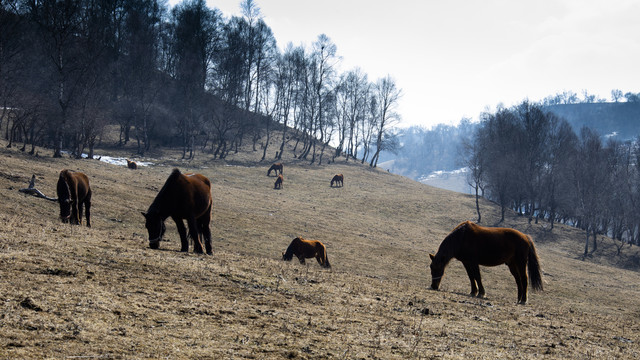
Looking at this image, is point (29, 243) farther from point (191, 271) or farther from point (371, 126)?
point (371, 126)

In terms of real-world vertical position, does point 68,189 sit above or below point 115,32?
below

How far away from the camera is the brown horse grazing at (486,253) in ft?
41.8

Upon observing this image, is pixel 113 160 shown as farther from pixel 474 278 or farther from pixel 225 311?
pixel 225 311

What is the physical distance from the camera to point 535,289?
43.1 ft

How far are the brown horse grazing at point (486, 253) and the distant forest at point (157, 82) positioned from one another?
30.3 m

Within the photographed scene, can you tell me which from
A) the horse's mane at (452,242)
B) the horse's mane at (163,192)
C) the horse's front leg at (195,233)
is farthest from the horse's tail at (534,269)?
the horse's mane at (163,192)

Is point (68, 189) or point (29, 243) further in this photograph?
point (68, 189)

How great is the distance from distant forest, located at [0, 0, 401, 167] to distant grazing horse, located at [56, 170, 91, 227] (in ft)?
62.2

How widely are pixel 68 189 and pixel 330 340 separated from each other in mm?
12934

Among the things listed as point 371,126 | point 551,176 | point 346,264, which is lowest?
point 346,264

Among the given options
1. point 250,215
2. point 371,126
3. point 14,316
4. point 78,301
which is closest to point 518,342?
point 78,301

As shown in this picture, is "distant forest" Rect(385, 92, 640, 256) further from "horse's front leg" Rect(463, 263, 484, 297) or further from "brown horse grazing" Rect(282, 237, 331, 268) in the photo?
"horse's front leg" Rect(463, 263, 484, 297)

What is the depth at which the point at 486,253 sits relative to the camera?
12.7 meters

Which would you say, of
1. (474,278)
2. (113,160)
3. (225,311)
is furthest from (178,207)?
(113,160)
